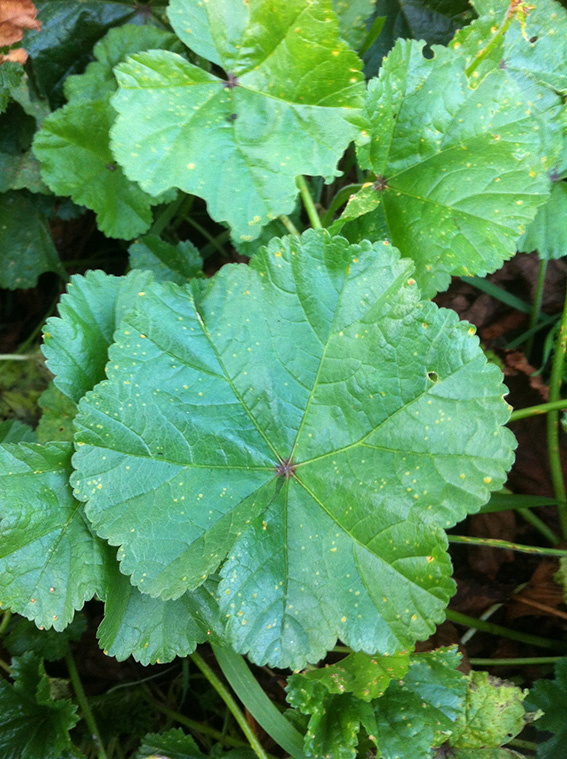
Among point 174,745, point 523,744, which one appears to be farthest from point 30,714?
point 523,744

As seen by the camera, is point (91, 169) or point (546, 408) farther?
point (91, 169)

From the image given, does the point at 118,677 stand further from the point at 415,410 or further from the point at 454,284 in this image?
the point at 454,284

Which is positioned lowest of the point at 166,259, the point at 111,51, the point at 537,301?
the point at 537,301

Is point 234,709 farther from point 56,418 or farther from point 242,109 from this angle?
point 242,109

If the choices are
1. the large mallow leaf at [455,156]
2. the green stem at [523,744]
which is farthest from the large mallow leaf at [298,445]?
the green stem at [523,744]

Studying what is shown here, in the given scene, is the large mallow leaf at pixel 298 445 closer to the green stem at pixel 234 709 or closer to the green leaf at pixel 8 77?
the green stem at pixel 234 709

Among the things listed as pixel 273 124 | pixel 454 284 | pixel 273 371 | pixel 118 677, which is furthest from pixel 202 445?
pixel 454 284

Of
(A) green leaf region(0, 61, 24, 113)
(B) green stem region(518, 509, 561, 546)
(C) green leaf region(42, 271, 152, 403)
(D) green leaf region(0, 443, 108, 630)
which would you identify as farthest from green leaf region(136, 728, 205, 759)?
(A) green leaf region(0, 61, 24, 113)
